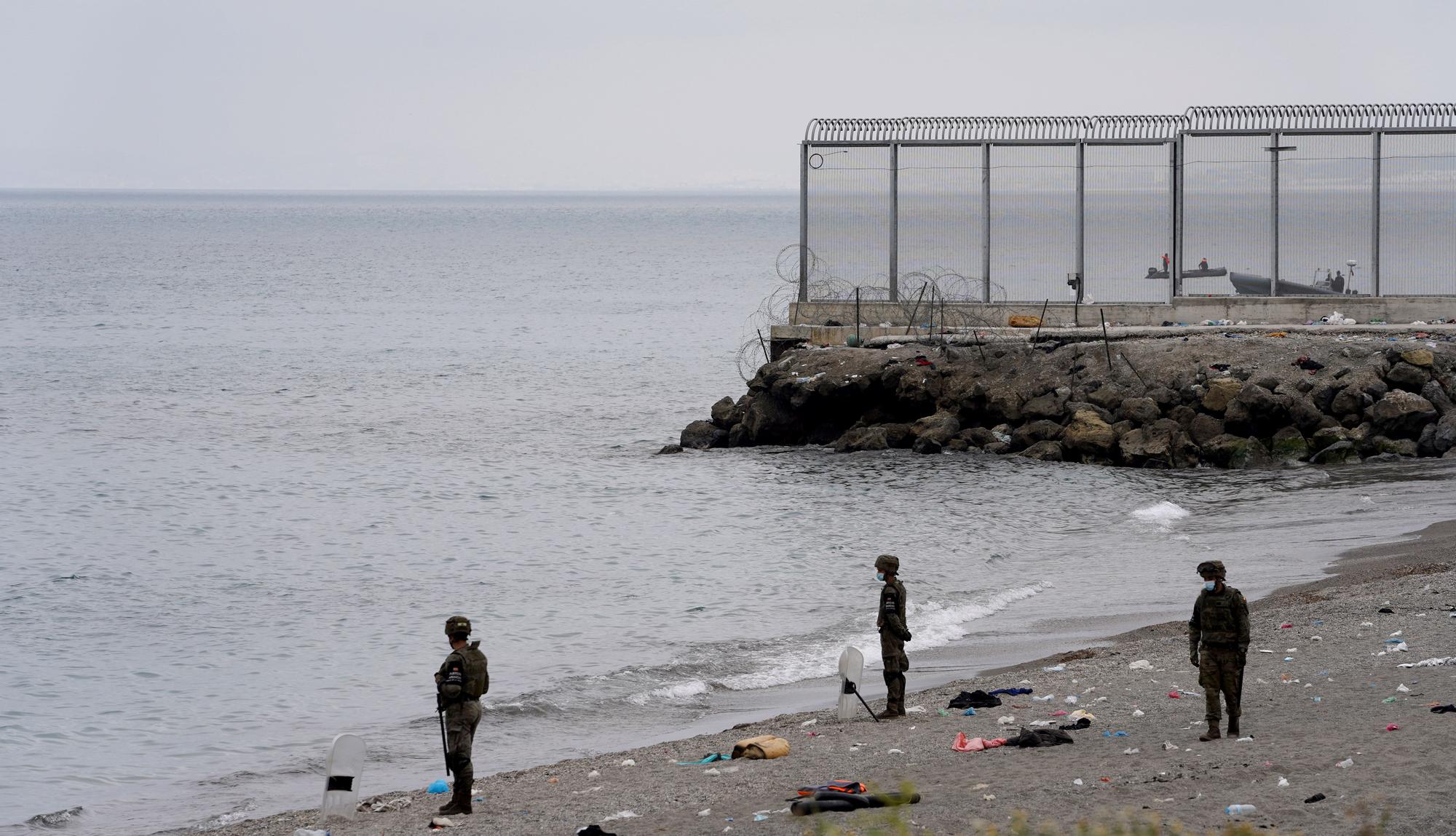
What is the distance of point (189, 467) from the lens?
38.2 m

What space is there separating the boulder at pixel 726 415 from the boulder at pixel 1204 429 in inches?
429

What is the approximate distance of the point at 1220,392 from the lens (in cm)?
3059

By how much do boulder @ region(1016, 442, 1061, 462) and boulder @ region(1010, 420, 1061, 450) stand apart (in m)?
0.29

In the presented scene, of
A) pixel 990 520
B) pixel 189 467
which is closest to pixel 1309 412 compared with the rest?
pixel 990 520

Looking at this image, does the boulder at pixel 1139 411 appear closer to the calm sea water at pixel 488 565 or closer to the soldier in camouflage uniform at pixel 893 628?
the calm sea water at pixel 488 565

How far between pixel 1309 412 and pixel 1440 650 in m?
16.0

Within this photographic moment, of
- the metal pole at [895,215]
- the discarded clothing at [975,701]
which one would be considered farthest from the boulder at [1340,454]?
the discarded clothing at [975,701]

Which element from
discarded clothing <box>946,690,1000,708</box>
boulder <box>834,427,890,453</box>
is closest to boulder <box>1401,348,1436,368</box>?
boulder <box>834,427,890,453</box>

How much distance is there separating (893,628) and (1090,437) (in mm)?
18001

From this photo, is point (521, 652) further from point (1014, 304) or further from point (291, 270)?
point (291, 270)

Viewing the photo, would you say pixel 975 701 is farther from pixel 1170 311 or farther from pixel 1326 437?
pixel 1170 311

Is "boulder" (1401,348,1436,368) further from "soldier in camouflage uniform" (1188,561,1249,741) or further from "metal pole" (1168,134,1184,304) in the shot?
"soldier in camouflage uniform" (1188,561,1249,741)

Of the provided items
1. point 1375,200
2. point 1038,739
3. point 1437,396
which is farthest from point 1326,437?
point 1038,739

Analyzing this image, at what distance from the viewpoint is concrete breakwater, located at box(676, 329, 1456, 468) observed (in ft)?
98.6
